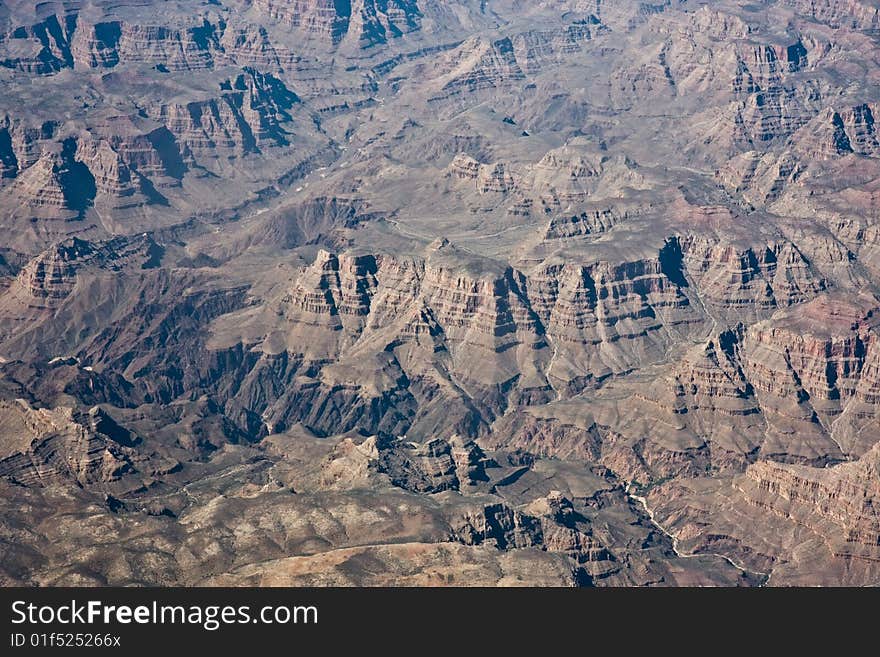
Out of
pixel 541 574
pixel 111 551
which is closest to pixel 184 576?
pixel 111 551
